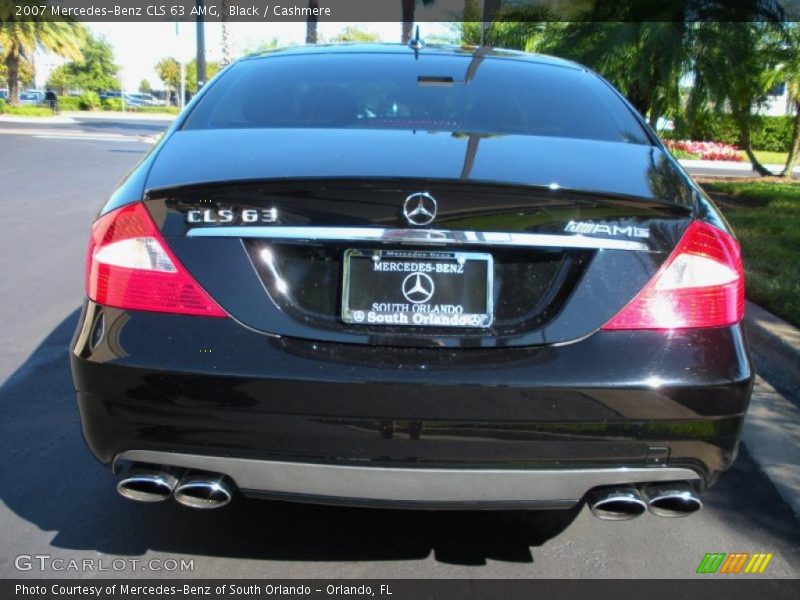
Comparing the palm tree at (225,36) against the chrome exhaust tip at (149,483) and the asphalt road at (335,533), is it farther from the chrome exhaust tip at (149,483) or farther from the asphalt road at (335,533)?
the chrome exhaust tip at (149,483)

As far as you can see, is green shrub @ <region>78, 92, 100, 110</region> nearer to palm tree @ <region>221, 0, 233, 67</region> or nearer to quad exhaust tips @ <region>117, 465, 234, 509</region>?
palm tree @ <region>221, 0, 233, 67</region>

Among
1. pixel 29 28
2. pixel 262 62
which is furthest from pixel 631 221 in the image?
pixel 29 28

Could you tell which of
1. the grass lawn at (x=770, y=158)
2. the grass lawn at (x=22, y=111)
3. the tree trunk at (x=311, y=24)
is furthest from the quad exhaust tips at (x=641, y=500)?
the grass lawn at (x=22, y=111)

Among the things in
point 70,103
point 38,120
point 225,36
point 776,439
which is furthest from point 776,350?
point 70,103

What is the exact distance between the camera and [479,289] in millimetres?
2424

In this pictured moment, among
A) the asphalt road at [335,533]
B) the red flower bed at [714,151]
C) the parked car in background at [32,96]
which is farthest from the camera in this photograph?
the parked car in background at [32,96]

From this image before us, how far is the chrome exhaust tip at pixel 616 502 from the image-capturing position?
8.28 ft

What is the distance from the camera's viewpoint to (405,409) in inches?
92.8

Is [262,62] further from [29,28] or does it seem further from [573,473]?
[29,28]

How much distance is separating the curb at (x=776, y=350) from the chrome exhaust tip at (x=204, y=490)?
131 inches

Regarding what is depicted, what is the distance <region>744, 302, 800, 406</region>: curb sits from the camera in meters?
4.80

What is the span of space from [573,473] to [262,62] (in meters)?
2.30

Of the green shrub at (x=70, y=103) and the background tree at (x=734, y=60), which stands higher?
the background tree at (x=734, y=60)

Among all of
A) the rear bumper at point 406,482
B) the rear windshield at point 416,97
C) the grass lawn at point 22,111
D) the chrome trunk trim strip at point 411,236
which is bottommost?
the grass lawn at point 22,111
